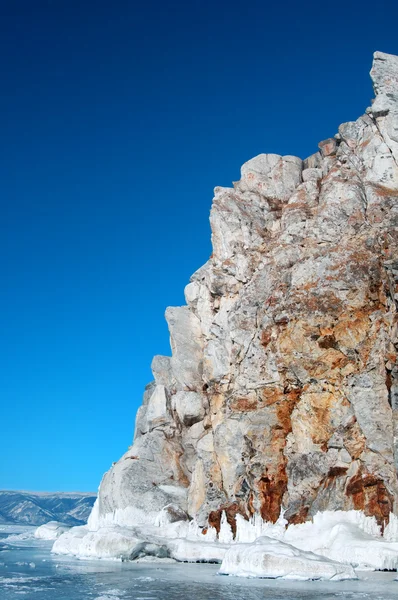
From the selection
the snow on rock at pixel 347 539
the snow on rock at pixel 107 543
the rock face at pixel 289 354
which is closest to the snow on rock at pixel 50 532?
the rock face at pixel 289 354

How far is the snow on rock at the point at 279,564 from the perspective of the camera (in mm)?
36938

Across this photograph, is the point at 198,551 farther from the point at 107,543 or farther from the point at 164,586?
the point at 164,586

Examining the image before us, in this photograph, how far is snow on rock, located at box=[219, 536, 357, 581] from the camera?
121 feet

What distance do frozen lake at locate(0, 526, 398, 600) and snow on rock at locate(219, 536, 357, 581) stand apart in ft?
3.16

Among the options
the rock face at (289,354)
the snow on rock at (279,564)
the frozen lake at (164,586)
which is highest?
the rock face at (289,354)

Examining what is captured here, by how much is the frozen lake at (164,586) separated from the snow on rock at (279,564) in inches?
37.9

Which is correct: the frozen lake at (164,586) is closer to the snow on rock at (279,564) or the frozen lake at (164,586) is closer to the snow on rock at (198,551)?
the snow on rock at (279,564)

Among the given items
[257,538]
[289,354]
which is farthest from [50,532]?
[257,538]

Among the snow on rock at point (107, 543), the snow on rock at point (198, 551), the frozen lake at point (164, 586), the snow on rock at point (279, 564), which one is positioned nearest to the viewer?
the frozen lake at point (164, 586)

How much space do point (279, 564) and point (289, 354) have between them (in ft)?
73.2

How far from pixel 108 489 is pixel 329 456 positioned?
28848 mm

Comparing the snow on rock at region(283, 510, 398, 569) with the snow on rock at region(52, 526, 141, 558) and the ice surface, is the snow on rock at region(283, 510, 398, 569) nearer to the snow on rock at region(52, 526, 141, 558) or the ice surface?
the ice surface

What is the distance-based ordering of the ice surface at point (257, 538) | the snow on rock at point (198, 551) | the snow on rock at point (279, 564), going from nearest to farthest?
1. the snow on rock at point (279, 564)
2. the ice surface at point (257, 538)
3. the snow on rock at point (198, 551)

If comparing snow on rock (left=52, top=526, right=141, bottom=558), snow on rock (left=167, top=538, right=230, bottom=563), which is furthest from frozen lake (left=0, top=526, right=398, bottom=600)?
snow on rock (left=52, top=526, right=141, bottom=558)
